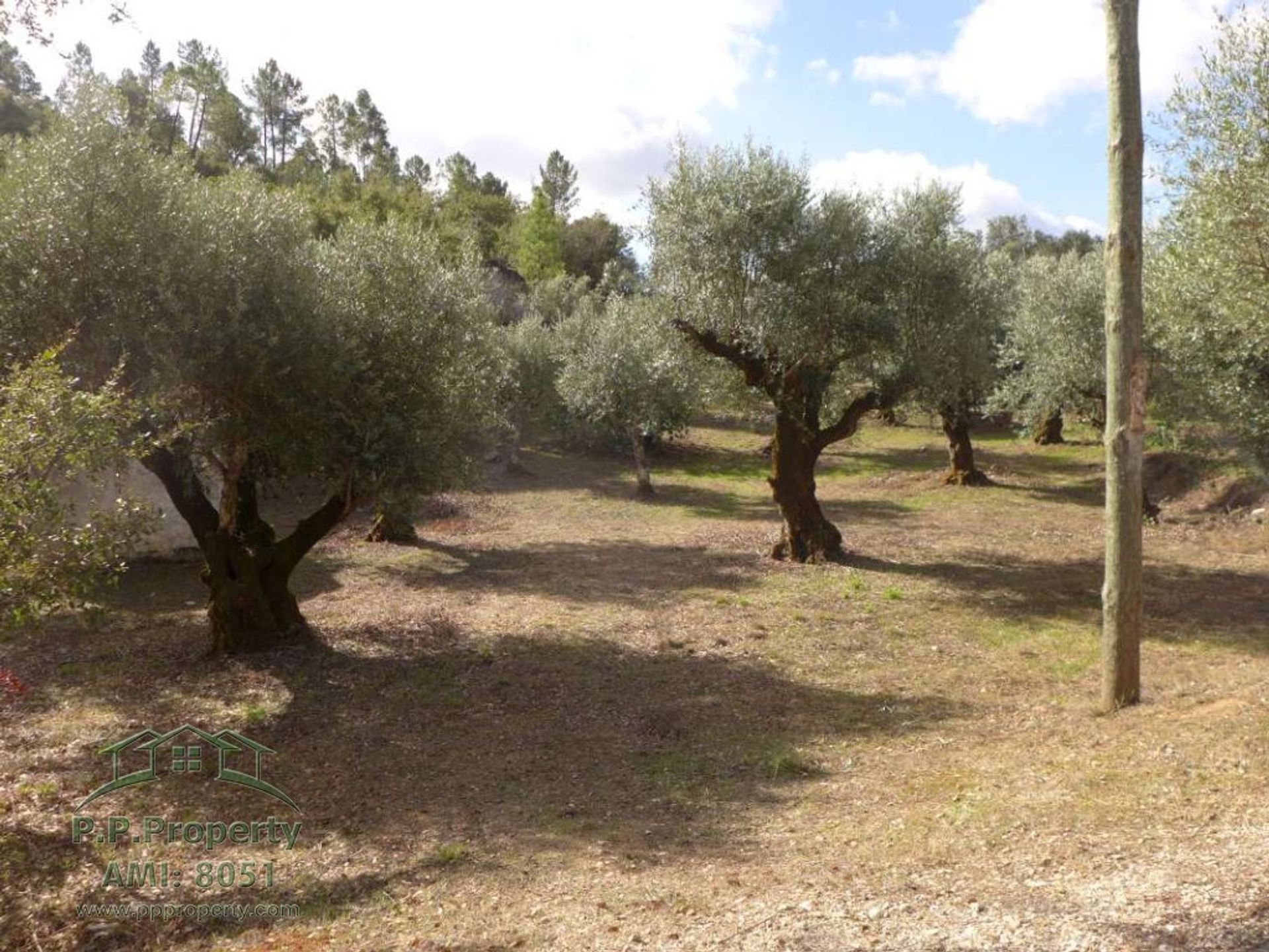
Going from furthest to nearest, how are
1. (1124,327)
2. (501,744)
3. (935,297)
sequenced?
(935,297), (501,744), (1124,327)

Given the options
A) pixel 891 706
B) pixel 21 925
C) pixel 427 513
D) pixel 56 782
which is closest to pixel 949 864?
pixel 891 706

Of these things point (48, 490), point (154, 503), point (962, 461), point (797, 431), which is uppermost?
point (797, 431)

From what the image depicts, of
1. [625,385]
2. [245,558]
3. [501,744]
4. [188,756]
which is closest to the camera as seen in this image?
[188,756]

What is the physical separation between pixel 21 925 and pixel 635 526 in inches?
882

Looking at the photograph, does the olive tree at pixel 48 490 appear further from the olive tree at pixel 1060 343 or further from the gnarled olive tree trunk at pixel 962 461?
the gnarled olive tree trunk at pixel 962 461

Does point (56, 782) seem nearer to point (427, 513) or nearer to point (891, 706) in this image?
point (891, 706)

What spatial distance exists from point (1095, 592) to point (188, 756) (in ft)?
57.9

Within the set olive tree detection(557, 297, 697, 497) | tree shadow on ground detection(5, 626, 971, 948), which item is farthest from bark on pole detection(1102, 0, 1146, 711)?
olive tree detection(557, 297, 697, 497)

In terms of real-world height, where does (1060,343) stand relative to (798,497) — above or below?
above

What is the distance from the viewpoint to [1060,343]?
2759 cm

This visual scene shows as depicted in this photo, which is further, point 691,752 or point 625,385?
point 625,385

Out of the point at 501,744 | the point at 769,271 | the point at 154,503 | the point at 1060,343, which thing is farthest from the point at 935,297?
the point at 154,503

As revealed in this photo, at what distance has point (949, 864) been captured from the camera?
7.47 metres

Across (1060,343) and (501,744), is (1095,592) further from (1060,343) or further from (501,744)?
(501,744)
